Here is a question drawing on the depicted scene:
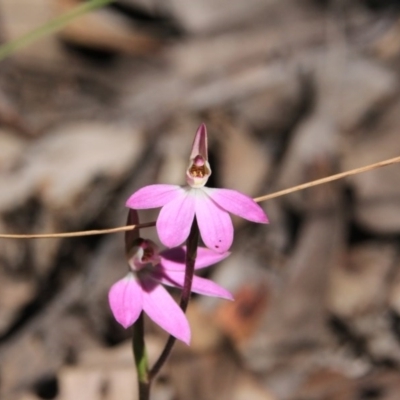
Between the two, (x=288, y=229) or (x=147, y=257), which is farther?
(x=288, y=229)

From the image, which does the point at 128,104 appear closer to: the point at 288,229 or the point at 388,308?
the point at 288,229

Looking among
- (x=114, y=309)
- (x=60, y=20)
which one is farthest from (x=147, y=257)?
(x=60, y=20)

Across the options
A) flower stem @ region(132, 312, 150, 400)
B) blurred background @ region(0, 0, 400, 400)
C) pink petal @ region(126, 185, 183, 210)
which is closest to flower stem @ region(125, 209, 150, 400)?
flower stem @ region(132, 312, 150, 400)

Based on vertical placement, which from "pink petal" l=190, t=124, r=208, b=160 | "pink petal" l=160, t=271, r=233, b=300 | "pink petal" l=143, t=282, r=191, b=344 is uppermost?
"pink petal" l=190, t=124, r=208, b=160

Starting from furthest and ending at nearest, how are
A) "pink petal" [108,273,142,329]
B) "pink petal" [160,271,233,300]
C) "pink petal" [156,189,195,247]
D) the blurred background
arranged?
the blurred background, "pink petal" [160,271,233,300], "pink petal" [108,273,142,329], "pink petal" [156,189,195,247]

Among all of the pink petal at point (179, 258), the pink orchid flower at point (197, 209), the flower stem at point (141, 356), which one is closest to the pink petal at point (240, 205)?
the pink orchid flower at point (197, 209)

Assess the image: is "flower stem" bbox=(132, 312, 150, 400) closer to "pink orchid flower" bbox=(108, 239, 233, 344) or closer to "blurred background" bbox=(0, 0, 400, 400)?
"pink orchid flower" bbox=(108, 239, 233, 344)
